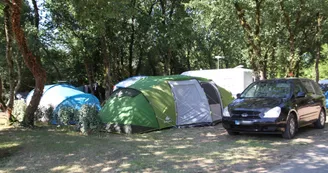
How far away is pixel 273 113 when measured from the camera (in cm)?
852

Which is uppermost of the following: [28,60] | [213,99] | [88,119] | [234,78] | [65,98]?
[28,60]

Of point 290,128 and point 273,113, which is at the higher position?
point 273,113

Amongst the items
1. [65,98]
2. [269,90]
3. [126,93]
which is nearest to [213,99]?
[269,90]

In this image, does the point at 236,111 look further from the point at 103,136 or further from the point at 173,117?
the point at 103,136

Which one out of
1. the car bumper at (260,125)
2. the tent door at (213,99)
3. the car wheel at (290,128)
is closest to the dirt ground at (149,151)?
the car wheel at (290,128)

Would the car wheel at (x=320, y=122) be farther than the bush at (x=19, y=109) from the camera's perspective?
No

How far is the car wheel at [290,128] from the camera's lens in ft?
28.8

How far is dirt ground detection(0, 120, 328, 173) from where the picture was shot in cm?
649

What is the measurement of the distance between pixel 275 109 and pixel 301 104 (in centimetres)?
141

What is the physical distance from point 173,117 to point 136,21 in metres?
14.5

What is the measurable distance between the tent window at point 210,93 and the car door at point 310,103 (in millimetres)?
3145

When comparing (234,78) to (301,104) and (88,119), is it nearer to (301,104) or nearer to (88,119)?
(301,104)

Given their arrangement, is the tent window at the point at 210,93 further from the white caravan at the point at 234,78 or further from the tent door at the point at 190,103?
the white caravan at the point at 234,78

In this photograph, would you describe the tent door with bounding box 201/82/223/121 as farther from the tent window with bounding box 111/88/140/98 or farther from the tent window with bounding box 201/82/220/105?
the tent window with bounding box 111/88/140/98
